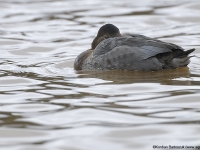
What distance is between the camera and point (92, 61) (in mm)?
11617

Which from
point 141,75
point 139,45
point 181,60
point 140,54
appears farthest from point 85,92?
point 181,60

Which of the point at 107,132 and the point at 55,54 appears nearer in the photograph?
the point at 107,132

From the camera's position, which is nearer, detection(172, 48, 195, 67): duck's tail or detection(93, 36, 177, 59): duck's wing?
detection(93, 36, 177, 59): duck's wing

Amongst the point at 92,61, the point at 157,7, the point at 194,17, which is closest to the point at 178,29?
the point at 194,17

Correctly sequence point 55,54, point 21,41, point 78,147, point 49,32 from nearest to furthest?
point 78,147, point 55,54, point 21,41, point 49,32

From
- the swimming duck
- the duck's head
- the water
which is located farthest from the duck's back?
the duck's head

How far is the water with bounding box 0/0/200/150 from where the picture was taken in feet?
24.5

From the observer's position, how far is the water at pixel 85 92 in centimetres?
748

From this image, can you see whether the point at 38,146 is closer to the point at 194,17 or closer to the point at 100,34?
the point at 100,34

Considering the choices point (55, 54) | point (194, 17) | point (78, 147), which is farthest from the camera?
point (194, 17)

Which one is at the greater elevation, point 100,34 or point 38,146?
point 100,34

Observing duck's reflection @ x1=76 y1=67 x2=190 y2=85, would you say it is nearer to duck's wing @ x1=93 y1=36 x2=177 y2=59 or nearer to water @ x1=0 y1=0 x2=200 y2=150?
water @ x1=0 y1=0 x2=200 y2=150

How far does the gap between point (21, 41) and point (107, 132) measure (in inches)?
308

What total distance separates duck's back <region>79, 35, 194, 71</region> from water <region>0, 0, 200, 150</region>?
5.5 inches
